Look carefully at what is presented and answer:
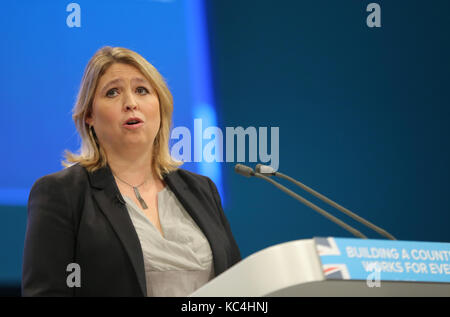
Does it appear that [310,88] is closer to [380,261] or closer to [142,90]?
[142,90]

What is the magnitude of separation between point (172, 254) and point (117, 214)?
0.22 metres

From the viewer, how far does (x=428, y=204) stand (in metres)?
3.38

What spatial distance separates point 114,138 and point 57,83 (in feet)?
3.75

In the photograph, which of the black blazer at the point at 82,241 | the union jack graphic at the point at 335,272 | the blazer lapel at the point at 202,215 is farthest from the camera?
the blazer lapel at the point at 202,215

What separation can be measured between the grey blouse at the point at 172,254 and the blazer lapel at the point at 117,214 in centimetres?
5

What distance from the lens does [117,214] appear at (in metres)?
1.80

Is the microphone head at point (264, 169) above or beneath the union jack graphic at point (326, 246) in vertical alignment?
above

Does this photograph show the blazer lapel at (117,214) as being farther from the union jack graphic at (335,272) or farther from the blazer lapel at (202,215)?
the union jack graphic at (335,272)

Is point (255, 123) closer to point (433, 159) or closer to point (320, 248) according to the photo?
point (433, 159)

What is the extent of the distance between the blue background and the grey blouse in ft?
3.67

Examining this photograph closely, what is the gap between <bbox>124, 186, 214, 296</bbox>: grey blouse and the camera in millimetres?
1767

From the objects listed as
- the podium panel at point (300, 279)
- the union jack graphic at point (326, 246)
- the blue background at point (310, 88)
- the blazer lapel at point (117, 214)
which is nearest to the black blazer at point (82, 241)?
the blazer lapel at point (117, 214)

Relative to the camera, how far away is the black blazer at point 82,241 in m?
1.68
